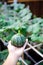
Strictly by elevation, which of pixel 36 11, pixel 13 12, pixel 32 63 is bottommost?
pixel 36 11

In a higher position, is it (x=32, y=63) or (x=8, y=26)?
(x=8, y=26)

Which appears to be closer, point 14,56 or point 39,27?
point 14,56

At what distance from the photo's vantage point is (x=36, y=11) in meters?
4.14

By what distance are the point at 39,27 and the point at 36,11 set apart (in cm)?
251

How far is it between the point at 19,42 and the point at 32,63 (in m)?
0.50

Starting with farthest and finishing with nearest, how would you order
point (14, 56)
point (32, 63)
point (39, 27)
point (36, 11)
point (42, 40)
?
1. point (36, 11)
2. point (32, 63)
3. point (39, 27)
4. point (42, 40)
5. point (14, 56)

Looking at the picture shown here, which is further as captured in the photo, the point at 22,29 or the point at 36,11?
the point at 36,11

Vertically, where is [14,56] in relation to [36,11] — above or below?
above

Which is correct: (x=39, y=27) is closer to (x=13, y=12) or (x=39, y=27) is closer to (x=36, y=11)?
(x=13, y=12)

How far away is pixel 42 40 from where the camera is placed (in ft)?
5.04

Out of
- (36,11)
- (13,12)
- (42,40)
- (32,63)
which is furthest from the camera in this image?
(36,11)

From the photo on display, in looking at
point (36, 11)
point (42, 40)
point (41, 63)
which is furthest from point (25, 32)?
point (36, 11)

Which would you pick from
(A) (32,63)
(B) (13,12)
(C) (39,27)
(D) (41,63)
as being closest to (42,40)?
(C) (39,27)

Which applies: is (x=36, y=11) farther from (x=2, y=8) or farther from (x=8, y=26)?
(x=8, y=26)
